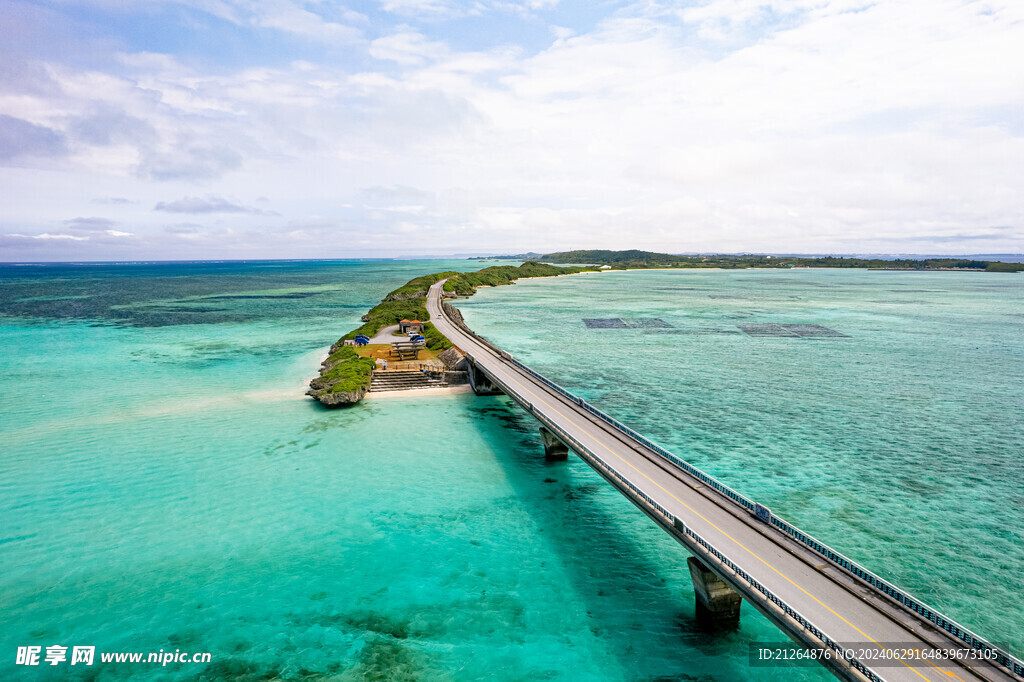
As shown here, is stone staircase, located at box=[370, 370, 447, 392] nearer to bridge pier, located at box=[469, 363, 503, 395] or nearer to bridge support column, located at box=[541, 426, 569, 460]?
bridge pier, located at box=[469, 363, 503, 395]

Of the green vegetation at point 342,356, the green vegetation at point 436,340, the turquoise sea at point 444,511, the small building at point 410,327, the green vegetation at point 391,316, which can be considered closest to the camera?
the turquoise sea at point 444,511

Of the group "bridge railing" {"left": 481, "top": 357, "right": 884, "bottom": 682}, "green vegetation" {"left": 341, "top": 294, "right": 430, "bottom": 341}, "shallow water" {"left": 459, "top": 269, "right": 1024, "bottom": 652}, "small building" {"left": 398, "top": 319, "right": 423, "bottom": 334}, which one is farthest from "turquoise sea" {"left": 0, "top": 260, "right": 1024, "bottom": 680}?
"small building" {"left": 398, "top": 319, "right": 423, "bottom": 334}

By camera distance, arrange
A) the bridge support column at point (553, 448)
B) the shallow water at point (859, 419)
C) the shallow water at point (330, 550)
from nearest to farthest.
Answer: the shallow water at point (330, 550) < the shallow water at point (859, 419) < the bridge support column at point (553, 448)

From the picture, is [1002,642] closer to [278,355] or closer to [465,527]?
[465,527]

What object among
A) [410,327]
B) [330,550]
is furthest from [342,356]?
[330,550]

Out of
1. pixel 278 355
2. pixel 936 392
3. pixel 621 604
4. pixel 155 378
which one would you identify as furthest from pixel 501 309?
pixel 621 604

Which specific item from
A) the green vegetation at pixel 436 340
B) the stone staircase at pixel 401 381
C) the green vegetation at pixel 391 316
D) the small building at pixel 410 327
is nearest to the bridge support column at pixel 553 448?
the stone staircase at pixel 401 381

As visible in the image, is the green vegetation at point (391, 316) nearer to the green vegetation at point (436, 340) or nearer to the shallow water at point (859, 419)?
the green vegetation at point (436, 340)
